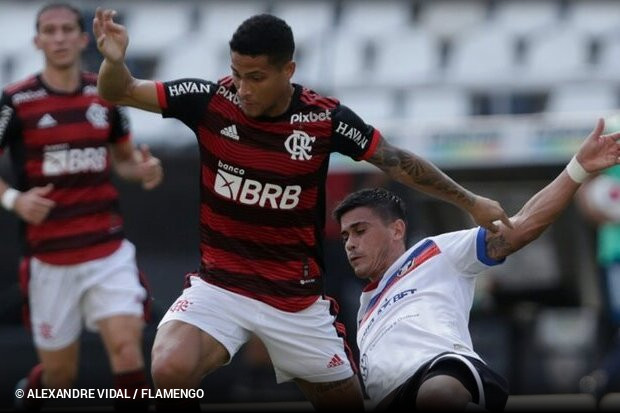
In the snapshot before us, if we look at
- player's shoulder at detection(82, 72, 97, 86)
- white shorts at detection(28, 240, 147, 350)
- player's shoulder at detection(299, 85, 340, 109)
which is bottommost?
white shorts at detection(28, 240, 147, 350)

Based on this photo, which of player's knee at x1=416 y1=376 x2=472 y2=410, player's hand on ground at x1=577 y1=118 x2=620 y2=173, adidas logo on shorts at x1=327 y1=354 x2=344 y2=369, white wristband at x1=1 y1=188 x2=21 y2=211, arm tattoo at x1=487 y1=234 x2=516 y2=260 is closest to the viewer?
player's knee at x1=416 y1=376 x2=472 y2=410

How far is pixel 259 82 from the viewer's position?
259 inches

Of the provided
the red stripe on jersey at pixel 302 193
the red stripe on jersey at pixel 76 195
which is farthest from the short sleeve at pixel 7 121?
the red stripe on jersey at pixel 302 193

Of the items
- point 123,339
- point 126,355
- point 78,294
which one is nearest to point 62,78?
point 78,294

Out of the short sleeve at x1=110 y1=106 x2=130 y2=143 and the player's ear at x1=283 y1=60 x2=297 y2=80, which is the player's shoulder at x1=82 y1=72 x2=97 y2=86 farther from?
the player's ear at x1=283 y1=60 x2=297 y2=80

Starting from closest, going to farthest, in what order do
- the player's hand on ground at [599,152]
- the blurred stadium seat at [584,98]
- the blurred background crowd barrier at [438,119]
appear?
the player's hand on ground at [599,152] → the blurred background crowd barrier at [438,119] → the blurred stadium seat at [584,98]

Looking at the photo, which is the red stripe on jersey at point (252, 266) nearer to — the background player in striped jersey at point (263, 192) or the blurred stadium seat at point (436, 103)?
the background player in striped jersey at point (263, 192)

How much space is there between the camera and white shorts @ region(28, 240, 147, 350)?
902cm

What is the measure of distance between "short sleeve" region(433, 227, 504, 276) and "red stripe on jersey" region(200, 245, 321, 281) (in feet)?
2.47

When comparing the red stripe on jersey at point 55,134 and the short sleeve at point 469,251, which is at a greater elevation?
the short sleeve at point 469,251

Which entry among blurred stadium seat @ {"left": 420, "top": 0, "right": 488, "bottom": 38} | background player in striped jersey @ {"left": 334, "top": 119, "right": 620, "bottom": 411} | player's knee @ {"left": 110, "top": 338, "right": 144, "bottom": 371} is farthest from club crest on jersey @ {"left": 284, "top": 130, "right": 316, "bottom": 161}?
blurred stadium seat @ {"left": 420, "top": 0, "right": 488, "bottom": 38}

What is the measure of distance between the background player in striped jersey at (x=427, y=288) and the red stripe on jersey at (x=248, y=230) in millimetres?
262

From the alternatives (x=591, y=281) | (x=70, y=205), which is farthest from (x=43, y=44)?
(x=591, y=281)

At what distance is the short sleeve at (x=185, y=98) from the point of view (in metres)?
6.73
